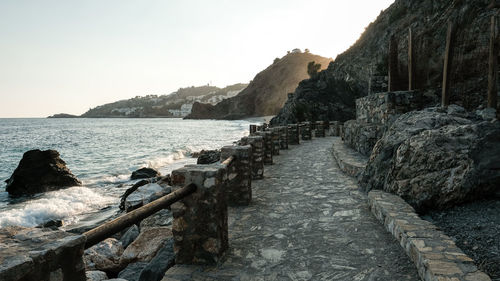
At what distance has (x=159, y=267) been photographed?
3.86 metres

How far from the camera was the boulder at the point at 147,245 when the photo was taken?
517cm

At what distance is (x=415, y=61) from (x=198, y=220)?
1284cm

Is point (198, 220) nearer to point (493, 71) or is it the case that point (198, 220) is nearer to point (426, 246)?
point (426, 246)

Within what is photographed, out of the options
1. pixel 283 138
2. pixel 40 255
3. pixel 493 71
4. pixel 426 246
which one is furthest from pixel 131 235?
pixel 493 71

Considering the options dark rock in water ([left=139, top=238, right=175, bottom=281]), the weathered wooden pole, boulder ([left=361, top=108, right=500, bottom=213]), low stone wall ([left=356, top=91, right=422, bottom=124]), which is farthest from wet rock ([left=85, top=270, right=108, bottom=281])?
low stone wall ([left=356, top=91, right=422, bottom=124])

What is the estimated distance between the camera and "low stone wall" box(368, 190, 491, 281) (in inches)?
118

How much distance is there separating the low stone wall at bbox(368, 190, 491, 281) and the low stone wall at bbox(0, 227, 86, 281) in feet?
10.5

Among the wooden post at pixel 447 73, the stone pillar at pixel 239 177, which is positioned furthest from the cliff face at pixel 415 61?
the stone pillar at pixel 239 177

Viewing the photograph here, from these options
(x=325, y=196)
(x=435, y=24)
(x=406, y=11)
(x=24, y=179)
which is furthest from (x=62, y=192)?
(x=406, y=11)

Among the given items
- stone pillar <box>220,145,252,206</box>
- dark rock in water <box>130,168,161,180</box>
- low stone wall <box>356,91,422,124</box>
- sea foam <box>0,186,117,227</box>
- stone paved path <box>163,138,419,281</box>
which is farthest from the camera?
dark rock in water <box>130,168,161,180</box>

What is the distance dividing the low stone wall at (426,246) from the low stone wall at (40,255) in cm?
322

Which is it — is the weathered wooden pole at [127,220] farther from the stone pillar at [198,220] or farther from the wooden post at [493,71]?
the wooden post at [493,71]

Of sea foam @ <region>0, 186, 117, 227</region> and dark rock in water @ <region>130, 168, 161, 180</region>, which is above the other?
dark rock in water @ <region>130, 168, 161, 180</region>

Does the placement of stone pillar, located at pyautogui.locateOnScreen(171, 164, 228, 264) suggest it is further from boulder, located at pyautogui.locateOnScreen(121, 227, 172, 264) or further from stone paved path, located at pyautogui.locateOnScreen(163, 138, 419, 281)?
boulder, located at pyautogui.locateOnScreen(121, 227, 172, 264)
